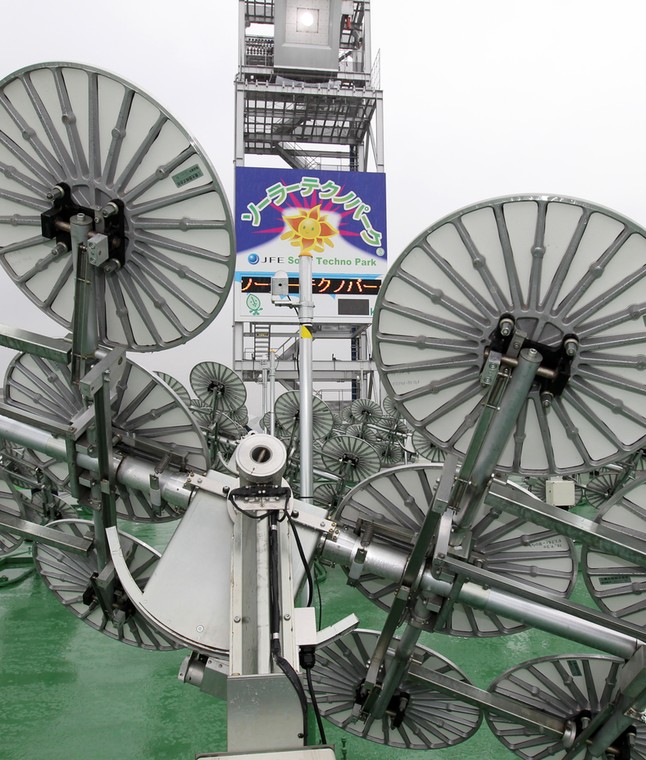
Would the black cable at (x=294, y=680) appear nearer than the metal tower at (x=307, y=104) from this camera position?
Yes

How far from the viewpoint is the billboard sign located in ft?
75.3

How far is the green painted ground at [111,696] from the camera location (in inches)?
198

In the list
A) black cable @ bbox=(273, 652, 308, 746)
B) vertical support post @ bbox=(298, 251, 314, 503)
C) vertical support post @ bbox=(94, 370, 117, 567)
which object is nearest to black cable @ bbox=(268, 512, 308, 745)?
black cable @ bbox=(273, 652, 308, 746)

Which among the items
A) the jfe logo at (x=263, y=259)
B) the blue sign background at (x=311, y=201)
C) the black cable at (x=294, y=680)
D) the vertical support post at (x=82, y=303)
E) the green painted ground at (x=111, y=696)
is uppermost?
the blue sign background at (x=311, y=201)

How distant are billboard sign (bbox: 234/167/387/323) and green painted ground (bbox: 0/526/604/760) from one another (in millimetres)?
16333

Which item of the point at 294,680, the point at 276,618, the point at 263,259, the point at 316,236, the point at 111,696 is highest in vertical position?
the point at 316,236

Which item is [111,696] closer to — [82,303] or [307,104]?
[82,303]

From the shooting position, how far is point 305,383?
14.9ft

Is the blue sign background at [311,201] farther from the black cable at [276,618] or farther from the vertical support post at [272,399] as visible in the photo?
the black cable at [276,618]

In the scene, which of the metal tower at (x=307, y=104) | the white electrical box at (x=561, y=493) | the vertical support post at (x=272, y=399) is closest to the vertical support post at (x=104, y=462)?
the vertical support post at (x=272, y=399)

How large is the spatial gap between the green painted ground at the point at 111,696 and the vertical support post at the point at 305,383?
2.41 m

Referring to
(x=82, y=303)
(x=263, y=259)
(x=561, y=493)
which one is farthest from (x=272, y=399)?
(x=263, y=259)

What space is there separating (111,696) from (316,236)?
20.0m

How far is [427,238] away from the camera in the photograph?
2846 mm
